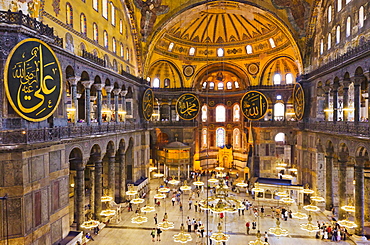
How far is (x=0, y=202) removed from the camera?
8.39 m

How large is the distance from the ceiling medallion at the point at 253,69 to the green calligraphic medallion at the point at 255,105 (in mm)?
11846

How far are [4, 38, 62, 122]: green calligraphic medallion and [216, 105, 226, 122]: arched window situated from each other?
23.9 meters

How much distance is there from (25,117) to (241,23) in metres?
21.3

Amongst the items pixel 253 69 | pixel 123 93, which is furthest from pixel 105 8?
pixel 253 69

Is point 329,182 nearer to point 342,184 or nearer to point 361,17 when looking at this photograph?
point 342,184

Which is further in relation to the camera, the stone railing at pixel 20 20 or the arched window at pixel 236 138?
the arched window at pixel 236 138

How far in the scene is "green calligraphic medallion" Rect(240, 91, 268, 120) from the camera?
49.1ft

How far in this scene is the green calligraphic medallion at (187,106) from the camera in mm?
17234

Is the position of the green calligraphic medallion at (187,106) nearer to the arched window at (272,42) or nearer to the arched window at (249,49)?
the arched window at (272,42)

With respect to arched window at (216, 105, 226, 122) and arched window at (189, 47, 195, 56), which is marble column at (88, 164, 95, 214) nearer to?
arched window at (189, 47, 195, 56)

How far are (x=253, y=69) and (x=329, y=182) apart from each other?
13246 mm

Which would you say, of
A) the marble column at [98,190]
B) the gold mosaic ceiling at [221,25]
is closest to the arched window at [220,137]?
the gold mosaic ceiling at [221,25]

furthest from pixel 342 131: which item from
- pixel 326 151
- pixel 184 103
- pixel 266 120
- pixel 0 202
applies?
pixel 0 202

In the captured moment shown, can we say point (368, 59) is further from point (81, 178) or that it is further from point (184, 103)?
point (81, 178)
